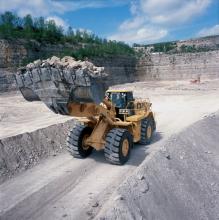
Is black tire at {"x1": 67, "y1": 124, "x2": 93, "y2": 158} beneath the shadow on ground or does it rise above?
above

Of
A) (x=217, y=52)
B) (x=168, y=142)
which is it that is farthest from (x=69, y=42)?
(x=168, y=142)

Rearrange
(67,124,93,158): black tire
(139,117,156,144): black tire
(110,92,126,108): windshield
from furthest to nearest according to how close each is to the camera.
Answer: (139,117,156,144): black tire < (110,92,126,108): windshield < (67,124,93,158): black tire

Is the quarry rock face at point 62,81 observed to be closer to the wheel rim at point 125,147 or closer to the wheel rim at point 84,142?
the wheel rim at point 125,147

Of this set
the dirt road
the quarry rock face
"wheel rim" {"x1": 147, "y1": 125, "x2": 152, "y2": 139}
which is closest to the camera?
the dirt road

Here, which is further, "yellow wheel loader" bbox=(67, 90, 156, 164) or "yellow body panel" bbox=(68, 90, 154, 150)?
"yellow wheel loader" bbox=(67, 90, 156, 164)

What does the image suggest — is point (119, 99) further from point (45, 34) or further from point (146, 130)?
point (45, 34)

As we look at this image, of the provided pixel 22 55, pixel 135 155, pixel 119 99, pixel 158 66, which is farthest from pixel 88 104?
pixel 158 66

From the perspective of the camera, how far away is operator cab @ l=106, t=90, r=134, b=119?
1054 cm

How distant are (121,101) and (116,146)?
2.18 metres

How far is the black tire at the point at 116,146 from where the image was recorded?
29.4 ft

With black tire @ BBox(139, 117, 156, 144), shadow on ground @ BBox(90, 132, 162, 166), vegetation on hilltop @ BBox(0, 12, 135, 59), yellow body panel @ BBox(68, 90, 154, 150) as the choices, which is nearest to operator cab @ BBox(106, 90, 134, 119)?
yellow body panel @ BBox(68, 90, 154, 150)

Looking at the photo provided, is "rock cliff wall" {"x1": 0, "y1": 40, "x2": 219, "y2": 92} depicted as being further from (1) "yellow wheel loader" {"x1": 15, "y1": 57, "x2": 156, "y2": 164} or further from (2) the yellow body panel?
(2) the yellow body panel

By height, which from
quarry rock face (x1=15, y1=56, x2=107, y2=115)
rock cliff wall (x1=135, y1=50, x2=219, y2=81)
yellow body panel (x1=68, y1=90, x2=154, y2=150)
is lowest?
rock cliff wall (x1=135, y1=50, x2=219, y2=81)

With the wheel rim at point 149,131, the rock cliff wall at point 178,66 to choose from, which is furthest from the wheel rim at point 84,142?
the rock cliff wall at point 178,66
